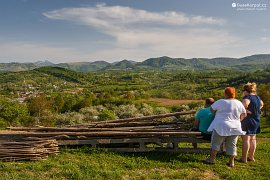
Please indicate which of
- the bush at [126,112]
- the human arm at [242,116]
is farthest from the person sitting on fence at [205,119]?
the bush at [126,112]

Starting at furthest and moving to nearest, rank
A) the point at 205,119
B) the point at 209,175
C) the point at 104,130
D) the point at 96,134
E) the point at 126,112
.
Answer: the point at 126,112, the point at 104,130, the point at 96,134, the point at 205,119, the point at 209,175

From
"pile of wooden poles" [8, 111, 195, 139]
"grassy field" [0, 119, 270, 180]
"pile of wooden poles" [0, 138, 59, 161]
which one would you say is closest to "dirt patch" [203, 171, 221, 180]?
"grassy field" [0, 119, 270, 180]

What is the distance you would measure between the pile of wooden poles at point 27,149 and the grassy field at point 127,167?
290 millimetres

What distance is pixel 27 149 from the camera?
30.3 feet

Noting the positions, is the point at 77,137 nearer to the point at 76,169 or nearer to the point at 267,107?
the point at 76,169

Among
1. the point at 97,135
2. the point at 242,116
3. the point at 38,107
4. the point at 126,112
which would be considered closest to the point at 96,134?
the point at 97,135

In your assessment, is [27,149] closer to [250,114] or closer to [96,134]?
[96,134]

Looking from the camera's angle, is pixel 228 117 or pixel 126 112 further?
pixel 126 112

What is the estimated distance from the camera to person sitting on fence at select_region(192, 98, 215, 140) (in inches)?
395

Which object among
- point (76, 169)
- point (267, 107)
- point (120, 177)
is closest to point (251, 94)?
point (120, 177)

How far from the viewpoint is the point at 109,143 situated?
10758mm

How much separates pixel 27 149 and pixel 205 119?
557cm

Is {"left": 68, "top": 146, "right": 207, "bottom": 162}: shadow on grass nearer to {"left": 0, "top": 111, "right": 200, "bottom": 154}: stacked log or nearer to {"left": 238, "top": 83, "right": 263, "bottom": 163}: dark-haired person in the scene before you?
{"left": 0, "top": 111, "right": 200, "bottom": 154}: stacked log

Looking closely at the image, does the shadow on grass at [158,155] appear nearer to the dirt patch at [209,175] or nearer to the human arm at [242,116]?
the dirt patch at [209,175]
